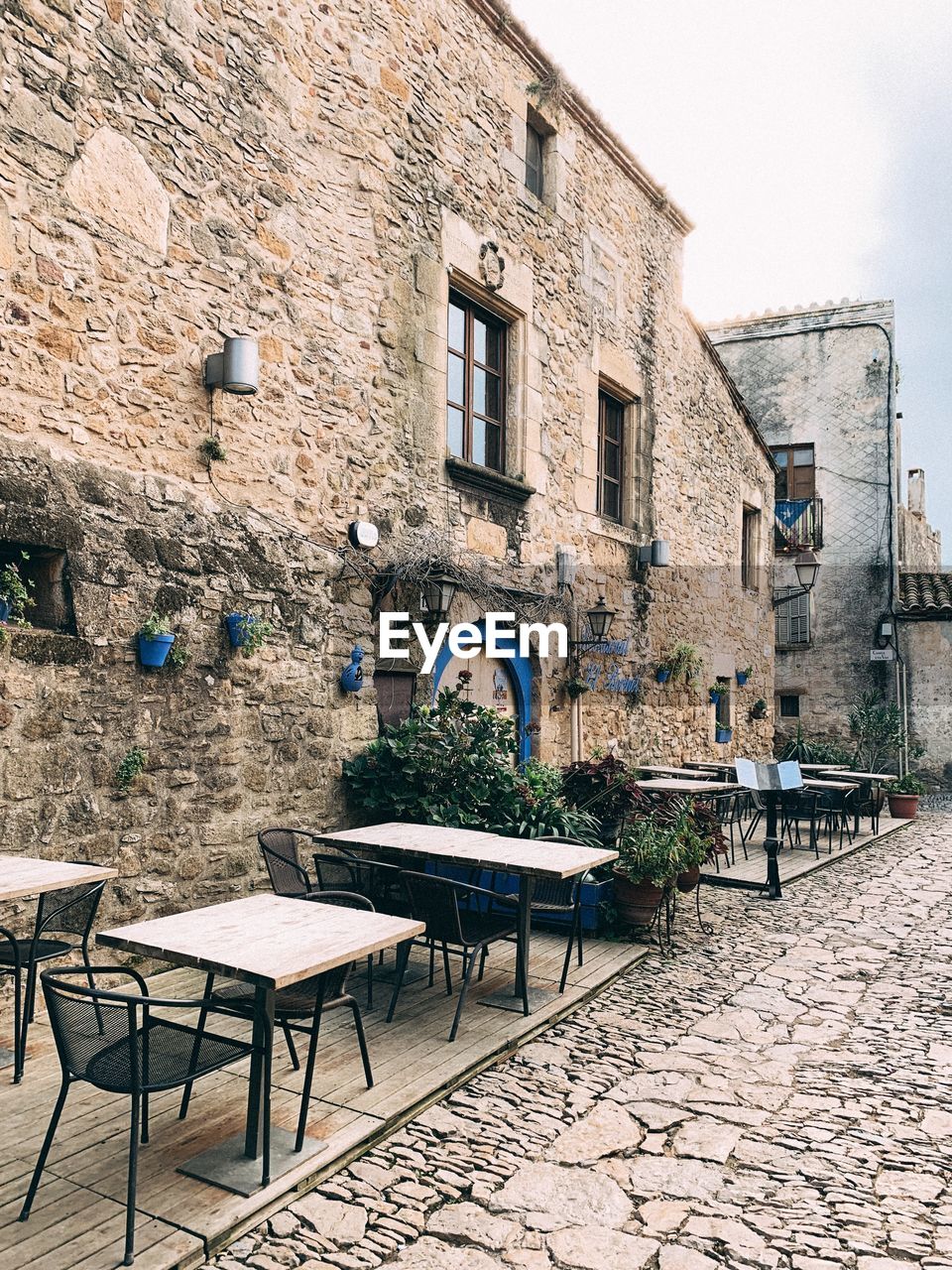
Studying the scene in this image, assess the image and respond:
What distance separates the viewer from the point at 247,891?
518 centimetres

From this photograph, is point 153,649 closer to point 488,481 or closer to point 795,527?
point 488,481

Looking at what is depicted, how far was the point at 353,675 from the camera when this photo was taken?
5902 millimetres

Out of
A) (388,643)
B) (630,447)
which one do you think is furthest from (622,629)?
(388,643)

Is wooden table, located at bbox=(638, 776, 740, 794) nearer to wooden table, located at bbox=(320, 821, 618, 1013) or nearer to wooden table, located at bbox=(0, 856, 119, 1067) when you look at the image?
wooden table, located at bbox=(320, 821, 618, 1013)

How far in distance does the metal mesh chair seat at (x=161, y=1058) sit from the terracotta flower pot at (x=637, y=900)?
3264mm

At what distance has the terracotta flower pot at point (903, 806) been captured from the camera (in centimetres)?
1259

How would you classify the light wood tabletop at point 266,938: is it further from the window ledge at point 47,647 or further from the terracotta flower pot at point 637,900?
the terracotta flower pot at point 637,900

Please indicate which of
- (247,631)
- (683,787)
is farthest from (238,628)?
(683,787)

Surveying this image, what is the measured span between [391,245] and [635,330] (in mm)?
4233


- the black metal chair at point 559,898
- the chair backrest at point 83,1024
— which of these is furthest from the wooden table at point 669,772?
the chair backrest at point 83,1024

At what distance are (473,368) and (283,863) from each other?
4.54 metres

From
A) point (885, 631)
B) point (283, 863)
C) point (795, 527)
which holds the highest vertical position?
point (795, 527)

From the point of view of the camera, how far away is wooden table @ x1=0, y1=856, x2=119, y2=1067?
3.25 meters

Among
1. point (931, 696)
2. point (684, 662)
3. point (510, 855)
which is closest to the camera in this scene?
point (510, 855)
